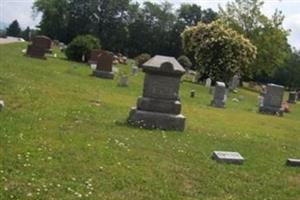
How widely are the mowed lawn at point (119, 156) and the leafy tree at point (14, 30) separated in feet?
284

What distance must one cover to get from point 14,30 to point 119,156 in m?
94.9

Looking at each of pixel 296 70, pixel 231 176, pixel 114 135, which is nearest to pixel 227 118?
pixel 114 135

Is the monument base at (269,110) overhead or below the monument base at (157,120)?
below

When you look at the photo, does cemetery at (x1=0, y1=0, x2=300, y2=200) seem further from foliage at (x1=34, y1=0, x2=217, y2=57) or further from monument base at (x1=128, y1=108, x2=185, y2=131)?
foliage at (x1=34, y1=0, x2=217, y2=57)

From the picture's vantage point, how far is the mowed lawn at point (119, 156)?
28.0 feet

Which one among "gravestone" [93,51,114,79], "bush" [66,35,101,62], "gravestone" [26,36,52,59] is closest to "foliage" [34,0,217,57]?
"bush" [66,35,101,62]

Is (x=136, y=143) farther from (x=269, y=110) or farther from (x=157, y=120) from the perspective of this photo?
(x=269, y=110)

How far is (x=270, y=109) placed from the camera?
26094 millimetres

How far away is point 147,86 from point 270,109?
1182cm

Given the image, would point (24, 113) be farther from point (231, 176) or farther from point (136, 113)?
point (231, 176)

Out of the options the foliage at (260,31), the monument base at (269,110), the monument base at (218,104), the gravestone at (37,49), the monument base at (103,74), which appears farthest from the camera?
the foliage at (260,31)

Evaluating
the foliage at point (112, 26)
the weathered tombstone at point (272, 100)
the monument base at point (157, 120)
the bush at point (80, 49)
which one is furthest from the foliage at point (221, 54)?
the foliage at point (112, 26)

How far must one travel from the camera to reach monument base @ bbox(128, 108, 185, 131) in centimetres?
1485

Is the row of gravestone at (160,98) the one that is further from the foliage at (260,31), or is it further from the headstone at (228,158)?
the foliage at (260,31)
